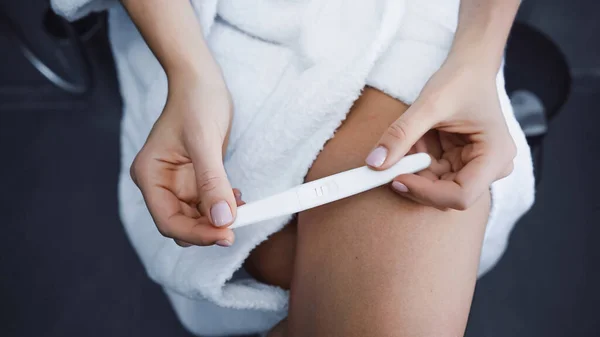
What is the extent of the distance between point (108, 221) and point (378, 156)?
0.71 metres

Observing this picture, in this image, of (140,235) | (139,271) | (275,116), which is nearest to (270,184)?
(275,116)

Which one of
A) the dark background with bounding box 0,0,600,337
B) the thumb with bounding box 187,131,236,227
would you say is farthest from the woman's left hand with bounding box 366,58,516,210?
the dark background with bounding box 0,0,600,337

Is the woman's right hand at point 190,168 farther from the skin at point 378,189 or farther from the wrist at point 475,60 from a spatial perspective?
the wrist at point 475,60

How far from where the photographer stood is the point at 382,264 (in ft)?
1.42

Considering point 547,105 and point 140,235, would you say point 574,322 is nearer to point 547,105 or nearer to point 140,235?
point 547,105

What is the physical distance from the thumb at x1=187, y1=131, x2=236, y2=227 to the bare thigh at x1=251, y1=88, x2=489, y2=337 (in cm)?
9

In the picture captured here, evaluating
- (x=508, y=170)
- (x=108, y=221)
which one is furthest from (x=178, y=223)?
(x=108, y=221)

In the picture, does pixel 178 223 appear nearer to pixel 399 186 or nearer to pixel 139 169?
pixel 139 169

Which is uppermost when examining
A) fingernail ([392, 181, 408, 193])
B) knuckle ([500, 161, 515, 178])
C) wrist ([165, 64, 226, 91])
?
knuckle ([500, 161, 515, 178])

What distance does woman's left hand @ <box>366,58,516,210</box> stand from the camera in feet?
1.38

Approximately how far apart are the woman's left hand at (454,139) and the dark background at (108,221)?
1.42 feet

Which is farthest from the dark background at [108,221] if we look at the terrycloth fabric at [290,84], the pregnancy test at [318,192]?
the pregnancy test at [318,192]

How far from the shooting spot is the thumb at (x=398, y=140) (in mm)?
417

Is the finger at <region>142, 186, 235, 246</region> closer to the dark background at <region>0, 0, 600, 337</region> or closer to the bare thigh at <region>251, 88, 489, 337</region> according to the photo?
the bare thigh at <region>251, 88, 489, 337</region>
